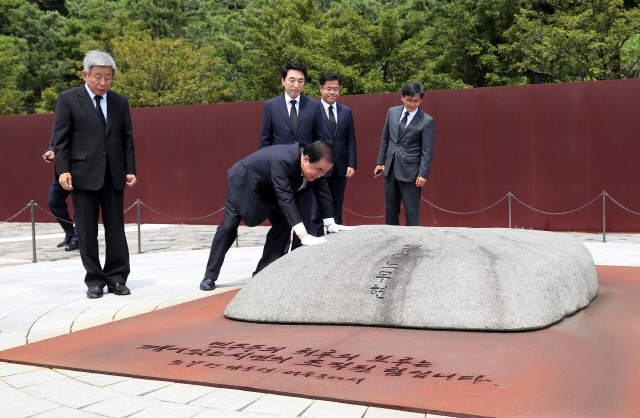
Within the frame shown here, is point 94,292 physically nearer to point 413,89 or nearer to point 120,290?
point 120,290

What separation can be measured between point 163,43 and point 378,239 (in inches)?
647

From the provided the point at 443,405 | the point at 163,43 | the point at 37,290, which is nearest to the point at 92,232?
the point at 37,290

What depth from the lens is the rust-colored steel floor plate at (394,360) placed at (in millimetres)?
2396

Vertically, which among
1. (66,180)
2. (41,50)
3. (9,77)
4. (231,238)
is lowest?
(231,238)

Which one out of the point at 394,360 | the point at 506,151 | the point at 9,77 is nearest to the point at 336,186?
the point at 394,360

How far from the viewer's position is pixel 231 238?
4.98 m

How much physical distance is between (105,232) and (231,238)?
3.13 ft

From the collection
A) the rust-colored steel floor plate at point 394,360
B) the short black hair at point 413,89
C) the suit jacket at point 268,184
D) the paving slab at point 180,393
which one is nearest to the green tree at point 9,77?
the short black hair at point 413,89

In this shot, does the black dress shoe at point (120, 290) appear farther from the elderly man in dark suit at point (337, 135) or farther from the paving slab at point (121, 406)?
the paving slab at point (121, 406)

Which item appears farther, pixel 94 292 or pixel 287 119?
pixel 287 119

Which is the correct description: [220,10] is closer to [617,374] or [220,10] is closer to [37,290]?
[37,290]

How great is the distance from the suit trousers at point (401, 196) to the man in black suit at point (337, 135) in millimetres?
402

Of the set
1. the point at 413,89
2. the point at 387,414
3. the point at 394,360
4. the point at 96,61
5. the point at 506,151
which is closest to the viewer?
the point at 387,414

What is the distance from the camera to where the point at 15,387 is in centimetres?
272
